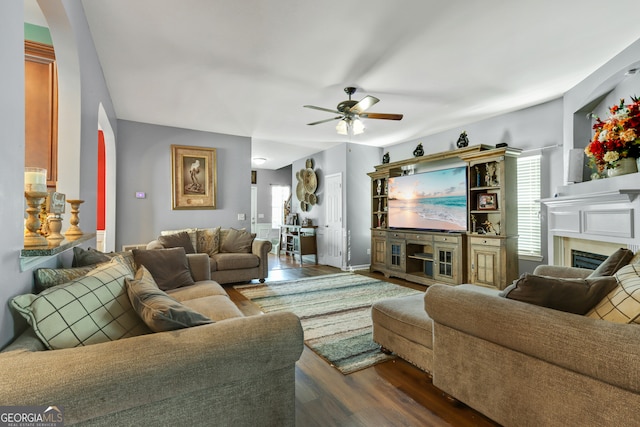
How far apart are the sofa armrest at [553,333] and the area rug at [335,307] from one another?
3.15ft

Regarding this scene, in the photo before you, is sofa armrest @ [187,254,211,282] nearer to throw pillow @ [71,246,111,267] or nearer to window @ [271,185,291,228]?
throw pillow @ [71,246,111,267]

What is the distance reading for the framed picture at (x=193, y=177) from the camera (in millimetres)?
5055

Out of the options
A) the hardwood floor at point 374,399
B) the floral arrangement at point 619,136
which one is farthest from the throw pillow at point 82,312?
the floral arrangement at point 619,136

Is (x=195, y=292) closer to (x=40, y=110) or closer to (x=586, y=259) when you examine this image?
(x=40, y=110)

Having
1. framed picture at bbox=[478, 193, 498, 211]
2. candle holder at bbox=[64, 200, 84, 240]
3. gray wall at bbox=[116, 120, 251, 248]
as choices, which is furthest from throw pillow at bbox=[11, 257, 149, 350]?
framed picture at bbox=[478, 193, 498, 211]

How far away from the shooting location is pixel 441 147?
5227 mm

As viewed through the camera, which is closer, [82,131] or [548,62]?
[82,131]

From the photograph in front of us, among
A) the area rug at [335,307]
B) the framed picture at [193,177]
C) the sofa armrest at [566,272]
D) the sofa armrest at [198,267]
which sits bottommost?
the area rug at [335,307]

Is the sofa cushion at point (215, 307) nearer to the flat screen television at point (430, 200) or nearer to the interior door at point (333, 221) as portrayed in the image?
the flat screen television at point (430, 200)

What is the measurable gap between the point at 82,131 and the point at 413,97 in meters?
3.36

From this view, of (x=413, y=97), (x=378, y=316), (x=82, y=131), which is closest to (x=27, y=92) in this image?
(x=82, y=131)

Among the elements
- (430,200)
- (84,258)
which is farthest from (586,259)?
(84,258)

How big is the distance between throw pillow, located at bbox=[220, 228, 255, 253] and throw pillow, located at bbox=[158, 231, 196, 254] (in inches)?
22.1

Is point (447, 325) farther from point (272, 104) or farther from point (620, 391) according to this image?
point (272, 104)
